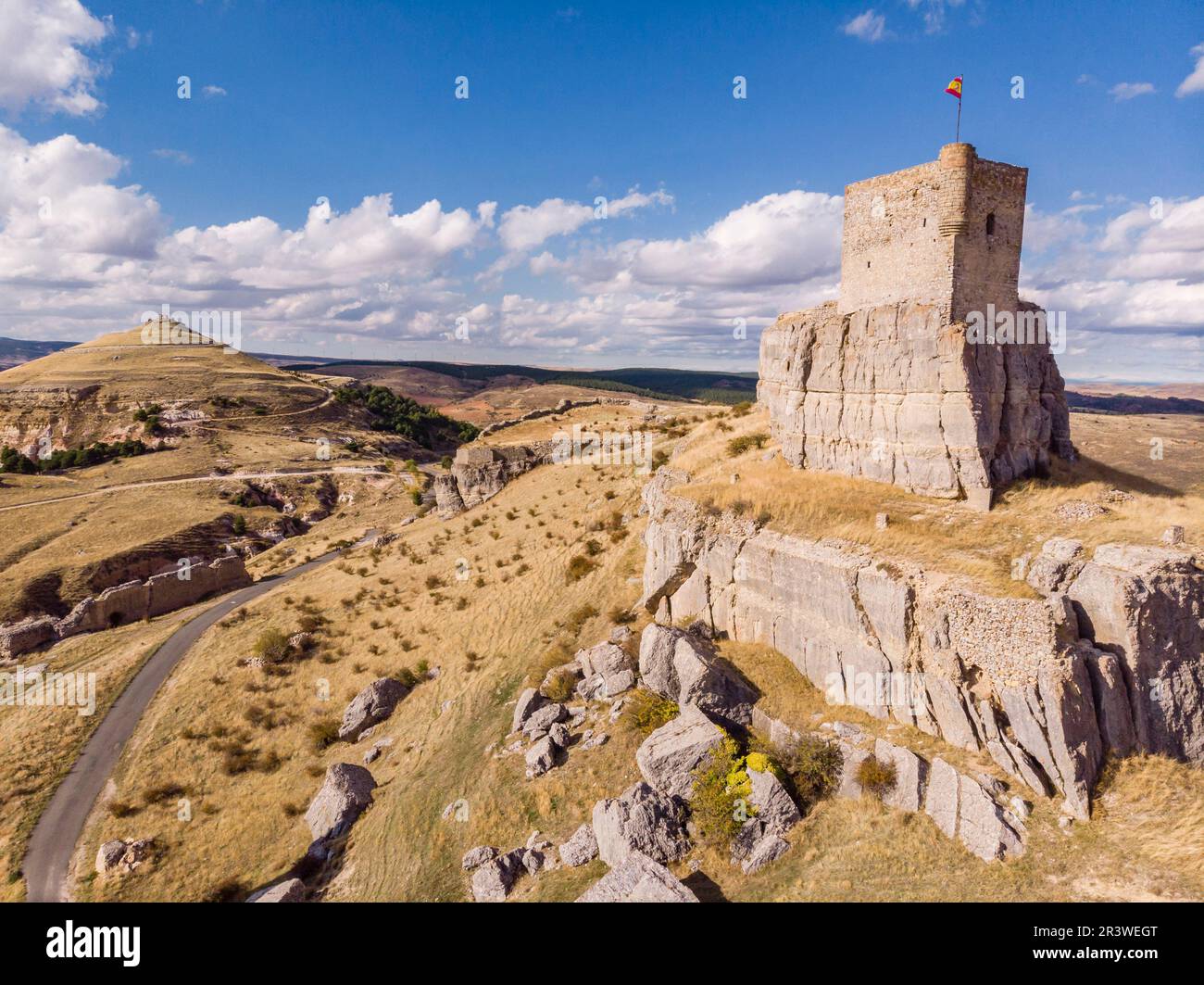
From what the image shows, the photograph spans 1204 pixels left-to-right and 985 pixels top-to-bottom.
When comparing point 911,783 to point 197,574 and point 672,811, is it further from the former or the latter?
point 197,574

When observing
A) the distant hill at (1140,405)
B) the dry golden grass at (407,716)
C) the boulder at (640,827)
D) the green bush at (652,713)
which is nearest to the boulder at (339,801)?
the dry golden grass at (407,716)

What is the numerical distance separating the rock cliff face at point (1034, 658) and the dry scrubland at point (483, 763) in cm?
62

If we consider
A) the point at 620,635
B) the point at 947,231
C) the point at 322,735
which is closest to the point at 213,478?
the point at 322,735

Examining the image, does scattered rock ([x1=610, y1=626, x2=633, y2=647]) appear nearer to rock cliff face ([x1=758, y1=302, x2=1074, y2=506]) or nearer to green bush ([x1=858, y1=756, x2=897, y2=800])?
green bush ([x1=858, y1=756, x2=897, y2=800])

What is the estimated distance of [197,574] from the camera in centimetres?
4178

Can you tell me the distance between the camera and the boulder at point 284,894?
14735 millimetres

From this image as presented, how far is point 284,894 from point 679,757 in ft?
36.4

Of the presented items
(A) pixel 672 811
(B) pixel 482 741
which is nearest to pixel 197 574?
(B) pixel 482 741

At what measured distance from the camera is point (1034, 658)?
464 inches

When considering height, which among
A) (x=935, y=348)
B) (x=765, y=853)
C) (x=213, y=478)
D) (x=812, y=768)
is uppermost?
(x=935, y=348)

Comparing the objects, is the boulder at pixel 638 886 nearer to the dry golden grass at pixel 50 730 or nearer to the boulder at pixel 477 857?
the boulder at pixel 477 857

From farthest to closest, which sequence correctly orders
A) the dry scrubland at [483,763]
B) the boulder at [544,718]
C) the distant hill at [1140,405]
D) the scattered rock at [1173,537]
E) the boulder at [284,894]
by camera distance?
the distant hill at [1140,405]
the boulder at [544,718]
the boulder at [284,894]
the scattered rock at [1173,537]
the dry scrubland at [483,763]

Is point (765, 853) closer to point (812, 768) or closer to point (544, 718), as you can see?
point (812, 768)

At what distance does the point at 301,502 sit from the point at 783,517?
2661 inches
